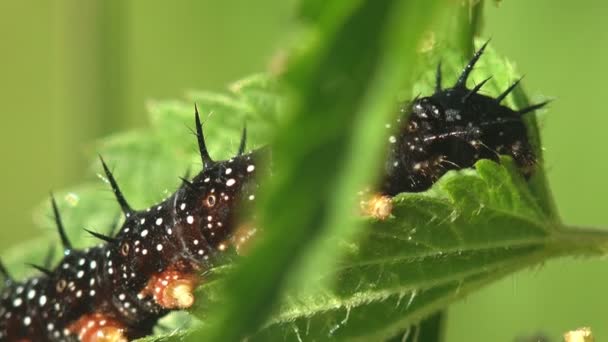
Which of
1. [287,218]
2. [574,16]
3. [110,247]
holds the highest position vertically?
[574,16]

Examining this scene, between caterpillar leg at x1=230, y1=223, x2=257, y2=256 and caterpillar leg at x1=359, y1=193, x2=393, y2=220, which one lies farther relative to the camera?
caterpillar leg at x1=230, y1=223, x2=257, y2=256

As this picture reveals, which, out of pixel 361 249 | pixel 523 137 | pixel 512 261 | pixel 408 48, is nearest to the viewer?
pixel 408 48

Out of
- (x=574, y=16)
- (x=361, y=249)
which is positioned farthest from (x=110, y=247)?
(x=574, y=16)

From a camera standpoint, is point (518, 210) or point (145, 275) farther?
point (145, 275)

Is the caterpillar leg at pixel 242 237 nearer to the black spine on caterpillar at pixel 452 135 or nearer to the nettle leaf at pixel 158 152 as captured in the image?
the black spine on caterpillar at pixel 452 135

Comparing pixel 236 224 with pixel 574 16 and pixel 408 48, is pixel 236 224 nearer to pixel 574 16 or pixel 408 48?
pixel 408 48

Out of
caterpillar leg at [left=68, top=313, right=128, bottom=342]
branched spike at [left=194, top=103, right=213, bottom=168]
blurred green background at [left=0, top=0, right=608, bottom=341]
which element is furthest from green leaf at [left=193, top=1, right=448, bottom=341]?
blurred green background at [left=0, top=0, right=608, bottom=341]

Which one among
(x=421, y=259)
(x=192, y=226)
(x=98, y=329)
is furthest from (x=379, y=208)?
(x=98, y=329)

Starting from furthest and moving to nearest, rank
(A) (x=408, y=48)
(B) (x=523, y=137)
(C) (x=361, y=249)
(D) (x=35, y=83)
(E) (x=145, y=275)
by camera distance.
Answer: (D) (x=35, y=83) → (E) (x=145, y=275) → (B) (x=523, y=137) → (C) (x=361, y=249) → (A) (x=408, y=48)

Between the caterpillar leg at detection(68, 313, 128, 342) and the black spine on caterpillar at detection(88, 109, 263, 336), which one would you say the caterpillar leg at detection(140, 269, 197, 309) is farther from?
the caterpillar leg at detection(68, 313, 128, 342)
